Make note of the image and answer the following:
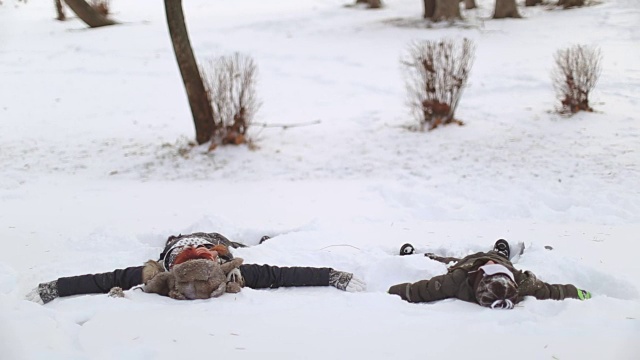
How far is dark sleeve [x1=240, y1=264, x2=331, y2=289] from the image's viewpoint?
15.1 feet

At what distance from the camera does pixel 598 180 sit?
6.75 metres

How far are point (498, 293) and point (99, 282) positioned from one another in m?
2.84

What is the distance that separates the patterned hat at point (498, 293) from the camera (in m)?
3.84

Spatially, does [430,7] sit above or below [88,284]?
above

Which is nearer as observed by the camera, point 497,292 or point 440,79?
point 497,292

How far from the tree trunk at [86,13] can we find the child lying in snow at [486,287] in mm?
16283

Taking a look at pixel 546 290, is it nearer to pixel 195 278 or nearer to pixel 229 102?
pixel 195 278

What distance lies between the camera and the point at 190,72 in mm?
8227

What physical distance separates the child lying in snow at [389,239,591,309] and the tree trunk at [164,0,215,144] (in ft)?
16.0

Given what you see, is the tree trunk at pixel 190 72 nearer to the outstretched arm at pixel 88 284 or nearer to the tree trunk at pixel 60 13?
the outstretched arm at pixel 88 284

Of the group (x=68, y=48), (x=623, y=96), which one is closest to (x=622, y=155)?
(x=623, y=96)

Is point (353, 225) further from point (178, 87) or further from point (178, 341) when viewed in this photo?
point (178, 87)

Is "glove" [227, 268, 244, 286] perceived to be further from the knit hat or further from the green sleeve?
the green sleeve

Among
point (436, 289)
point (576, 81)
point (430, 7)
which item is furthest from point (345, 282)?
point (430, 7)
